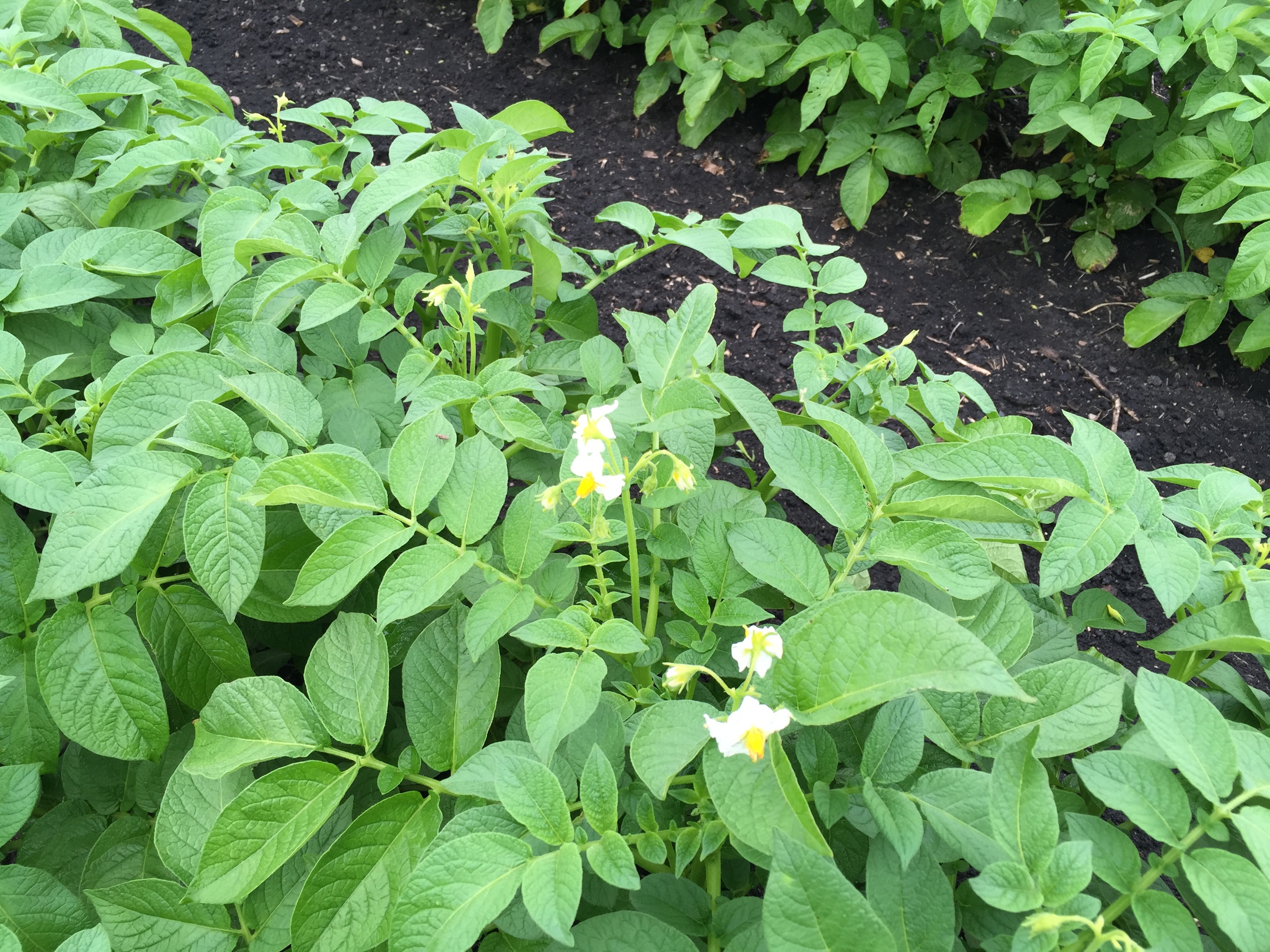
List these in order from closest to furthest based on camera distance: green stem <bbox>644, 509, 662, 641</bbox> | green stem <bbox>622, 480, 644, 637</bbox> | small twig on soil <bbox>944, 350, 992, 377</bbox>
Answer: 1. green stem <bbox>622, 480, 644, 637</bbox>
2. green stem <bbox>644, 509, 662, 641</bbox>
3. small twig on soil <bbox>944, 350, 992, 377</bbox>

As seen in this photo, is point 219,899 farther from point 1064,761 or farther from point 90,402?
point 1064,761

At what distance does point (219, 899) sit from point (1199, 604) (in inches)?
45.0

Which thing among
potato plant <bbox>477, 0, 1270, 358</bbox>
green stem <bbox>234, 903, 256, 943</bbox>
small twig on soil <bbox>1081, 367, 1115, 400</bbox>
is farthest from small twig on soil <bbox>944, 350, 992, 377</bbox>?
green stem <bbox>234, 903, 256, 943</bbox>

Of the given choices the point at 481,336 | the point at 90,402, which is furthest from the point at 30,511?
the point at 481,336

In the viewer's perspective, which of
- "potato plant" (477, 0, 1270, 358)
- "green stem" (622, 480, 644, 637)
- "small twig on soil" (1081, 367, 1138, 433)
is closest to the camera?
"green stem" (622, 480, 644, 637)

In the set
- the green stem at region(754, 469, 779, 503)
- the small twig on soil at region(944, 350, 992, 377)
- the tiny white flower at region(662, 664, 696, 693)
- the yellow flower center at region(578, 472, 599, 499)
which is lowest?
the small twig on soil at region(944, 350, 992, 377)

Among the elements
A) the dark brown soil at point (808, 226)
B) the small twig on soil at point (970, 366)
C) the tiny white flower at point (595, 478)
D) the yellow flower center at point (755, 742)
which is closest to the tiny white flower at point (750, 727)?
the yellow flower center at point (755, 742)

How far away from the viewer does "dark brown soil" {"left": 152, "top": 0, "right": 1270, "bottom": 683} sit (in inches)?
101

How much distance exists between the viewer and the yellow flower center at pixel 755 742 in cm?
70

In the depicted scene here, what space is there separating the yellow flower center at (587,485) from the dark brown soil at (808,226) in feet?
4.62

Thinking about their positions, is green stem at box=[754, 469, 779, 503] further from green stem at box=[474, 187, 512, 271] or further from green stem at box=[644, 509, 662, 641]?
green stem at box=[474, 187, 512, 271]

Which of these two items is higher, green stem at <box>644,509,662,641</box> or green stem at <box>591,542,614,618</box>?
green stem at <box>591,542,614,618</box>

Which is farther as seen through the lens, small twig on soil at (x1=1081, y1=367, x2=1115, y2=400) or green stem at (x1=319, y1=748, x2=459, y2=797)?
small twig on soil at (x1=1081, y1=367, x2=1115, y2=400)

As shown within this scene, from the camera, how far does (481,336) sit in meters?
1.77
